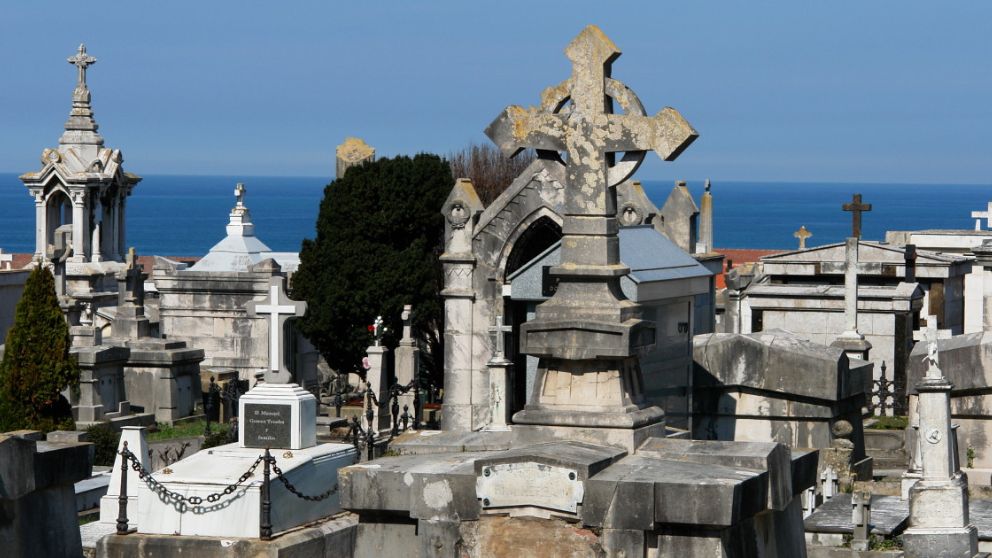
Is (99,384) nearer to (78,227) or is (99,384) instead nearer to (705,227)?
(705,227)

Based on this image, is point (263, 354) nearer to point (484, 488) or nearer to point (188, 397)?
point (188, 397)

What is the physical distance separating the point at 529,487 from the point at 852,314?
15733mm

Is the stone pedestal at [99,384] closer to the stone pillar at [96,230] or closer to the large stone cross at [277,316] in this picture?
the large stone cross at [277,316]

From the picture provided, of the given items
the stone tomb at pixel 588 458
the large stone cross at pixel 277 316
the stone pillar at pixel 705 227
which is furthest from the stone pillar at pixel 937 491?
the stone pillar at pixel 705 227

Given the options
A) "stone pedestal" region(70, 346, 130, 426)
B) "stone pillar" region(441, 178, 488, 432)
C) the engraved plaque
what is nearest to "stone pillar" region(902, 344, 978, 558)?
the engraved plaque

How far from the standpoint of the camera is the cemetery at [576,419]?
8.28 meters

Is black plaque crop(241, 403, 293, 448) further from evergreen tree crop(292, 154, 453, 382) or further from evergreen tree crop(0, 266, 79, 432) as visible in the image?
evergreen tree crop(292, 154, 453, 382)

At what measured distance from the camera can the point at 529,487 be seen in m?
8.29

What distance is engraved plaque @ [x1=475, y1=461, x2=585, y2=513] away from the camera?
26.9 feet

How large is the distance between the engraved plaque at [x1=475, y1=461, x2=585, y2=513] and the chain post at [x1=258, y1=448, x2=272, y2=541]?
502cm

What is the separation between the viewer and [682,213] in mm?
26844

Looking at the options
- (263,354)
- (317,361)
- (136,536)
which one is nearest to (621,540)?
(136,536)

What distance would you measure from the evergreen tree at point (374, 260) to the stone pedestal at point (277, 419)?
17.7 meters

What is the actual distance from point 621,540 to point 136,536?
6101 millimetres
